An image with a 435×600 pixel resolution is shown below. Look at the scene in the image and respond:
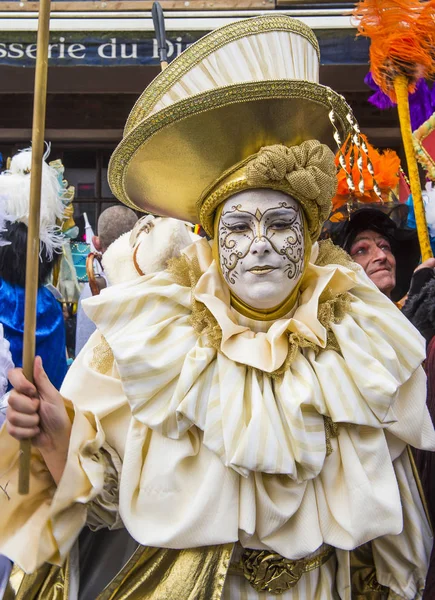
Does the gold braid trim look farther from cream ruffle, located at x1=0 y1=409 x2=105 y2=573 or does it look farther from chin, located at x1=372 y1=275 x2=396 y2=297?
chin, located at x1=372 y1=275 x2=396 y2=297

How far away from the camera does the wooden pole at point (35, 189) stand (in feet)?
5.86

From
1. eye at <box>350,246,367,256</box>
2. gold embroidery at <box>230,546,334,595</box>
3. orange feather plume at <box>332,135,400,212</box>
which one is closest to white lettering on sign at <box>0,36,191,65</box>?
orange feather plume at <box>332,135,400,212</box>

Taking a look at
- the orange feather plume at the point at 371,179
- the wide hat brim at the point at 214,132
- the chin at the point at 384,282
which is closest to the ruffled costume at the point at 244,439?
the wide hat brim at the point at 214,132

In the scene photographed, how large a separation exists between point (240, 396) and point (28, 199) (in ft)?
8.17

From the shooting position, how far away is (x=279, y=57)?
2.22m

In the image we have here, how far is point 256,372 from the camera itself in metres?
2.14

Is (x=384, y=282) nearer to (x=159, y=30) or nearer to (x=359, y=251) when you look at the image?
(x=359, y=251)

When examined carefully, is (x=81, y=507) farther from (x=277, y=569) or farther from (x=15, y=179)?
(x=15, y=179)

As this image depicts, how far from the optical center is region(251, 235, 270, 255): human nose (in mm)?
2143

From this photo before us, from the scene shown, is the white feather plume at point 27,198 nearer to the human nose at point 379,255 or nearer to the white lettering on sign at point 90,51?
the human nose at point 379,255

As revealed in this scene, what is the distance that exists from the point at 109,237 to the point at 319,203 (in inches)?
89.5

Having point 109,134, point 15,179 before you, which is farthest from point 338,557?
point 109,134

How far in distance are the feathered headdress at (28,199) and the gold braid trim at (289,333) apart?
1932mm

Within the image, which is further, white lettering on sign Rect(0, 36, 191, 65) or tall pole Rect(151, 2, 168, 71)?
white lettering on sign Rect(0, 36, 191, 65)
